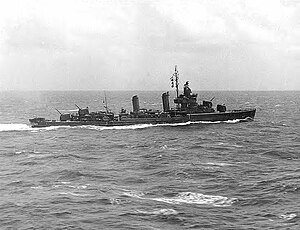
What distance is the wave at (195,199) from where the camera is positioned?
31.5 m

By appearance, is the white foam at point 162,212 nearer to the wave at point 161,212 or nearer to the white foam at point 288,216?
Result: the wave at point 161,212

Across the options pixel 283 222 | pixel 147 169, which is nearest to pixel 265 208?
pixel 283 222

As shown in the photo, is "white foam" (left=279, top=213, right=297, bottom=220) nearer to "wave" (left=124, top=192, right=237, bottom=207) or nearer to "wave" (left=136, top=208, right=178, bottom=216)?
"wave" (left=124, top=192, right=237, bottom=207)

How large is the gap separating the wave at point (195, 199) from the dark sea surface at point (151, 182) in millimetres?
78

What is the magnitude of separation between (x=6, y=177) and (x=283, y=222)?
26189mm

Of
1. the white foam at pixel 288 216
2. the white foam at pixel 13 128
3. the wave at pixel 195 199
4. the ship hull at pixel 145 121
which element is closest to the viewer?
the white foam at pixel 288 216

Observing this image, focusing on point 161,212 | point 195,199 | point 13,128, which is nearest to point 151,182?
point 195,199

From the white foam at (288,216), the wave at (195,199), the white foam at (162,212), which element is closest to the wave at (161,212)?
the white foam at (162,212)

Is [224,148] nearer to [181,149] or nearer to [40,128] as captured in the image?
[181,149]

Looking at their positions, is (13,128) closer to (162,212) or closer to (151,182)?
(151,182)

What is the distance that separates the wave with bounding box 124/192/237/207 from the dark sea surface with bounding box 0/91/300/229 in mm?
78

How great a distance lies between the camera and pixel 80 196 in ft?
110

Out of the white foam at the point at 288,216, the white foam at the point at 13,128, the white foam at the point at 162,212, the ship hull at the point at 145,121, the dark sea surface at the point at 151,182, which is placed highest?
the ship hull at the point at 145,121

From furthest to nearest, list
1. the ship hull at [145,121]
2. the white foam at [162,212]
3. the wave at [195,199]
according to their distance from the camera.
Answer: the ship hull at [145,121] → the wave at [195,199] → the white foam at [162,212]
